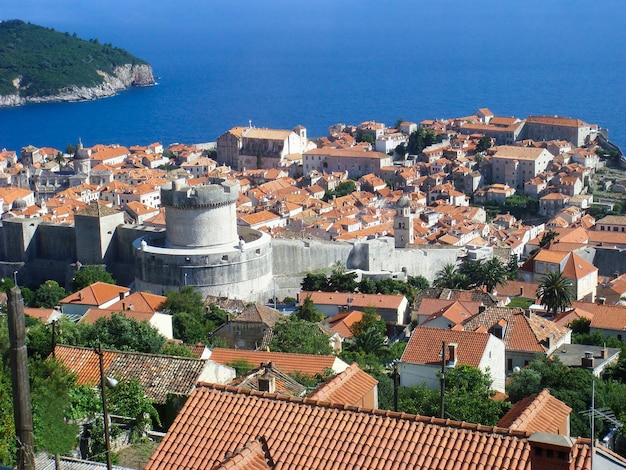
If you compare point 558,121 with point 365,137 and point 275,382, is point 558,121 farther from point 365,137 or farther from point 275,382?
point 275,382

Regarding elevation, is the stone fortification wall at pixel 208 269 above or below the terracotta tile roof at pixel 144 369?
below

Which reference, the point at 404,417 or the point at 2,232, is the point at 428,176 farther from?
the point at 404,417

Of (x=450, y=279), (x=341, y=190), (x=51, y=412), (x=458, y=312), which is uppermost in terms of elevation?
(x=51, y=412)

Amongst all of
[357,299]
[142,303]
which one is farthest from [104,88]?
[142,303]

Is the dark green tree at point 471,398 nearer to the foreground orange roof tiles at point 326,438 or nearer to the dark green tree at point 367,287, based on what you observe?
the foreground orange roof tiles at point 326,438

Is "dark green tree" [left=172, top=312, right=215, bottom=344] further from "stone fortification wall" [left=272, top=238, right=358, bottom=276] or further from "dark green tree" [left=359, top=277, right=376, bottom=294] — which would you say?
"stone fortification wall" [left=272, top=238, right=358, bottom=276]

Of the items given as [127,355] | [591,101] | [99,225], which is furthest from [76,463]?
[591,101]

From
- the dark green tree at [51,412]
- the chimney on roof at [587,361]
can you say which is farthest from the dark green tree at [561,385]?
the dark green tree at [51,412]
